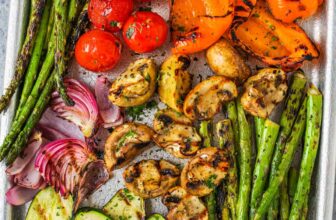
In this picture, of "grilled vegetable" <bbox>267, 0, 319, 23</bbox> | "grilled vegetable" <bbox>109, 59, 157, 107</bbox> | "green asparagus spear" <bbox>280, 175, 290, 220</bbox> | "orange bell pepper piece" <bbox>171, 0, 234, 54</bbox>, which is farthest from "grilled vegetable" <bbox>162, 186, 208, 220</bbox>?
"grilled vegetable" <bbox>267, 0, 319, 23</bbox>

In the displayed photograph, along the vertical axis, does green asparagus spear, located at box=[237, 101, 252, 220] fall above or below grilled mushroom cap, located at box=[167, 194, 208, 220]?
above

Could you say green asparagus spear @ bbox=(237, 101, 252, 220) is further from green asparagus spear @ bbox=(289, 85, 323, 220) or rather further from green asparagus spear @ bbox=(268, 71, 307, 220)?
green asparagus spear @ bbox=(289, 85, 323, 220)

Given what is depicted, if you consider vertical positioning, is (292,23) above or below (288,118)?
above

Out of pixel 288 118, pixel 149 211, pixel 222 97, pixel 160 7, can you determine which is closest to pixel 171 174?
pixel 149 211

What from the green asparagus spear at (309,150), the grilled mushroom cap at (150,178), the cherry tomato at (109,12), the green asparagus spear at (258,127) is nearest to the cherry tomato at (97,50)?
the cherry tomato at (109,12)

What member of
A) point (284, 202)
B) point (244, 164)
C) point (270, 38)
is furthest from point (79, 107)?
point (284, 202)

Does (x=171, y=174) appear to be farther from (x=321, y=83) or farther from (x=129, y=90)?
(x=321, y=83)

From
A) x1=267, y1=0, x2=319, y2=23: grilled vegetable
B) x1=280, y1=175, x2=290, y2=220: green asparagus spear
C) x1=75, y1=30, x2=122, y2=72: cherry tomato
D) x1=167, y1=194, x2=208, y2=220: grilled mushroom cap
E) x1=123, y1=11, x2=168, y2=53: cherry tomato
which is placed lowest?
x1=167, y1=194, x2=208, y2=220: grilled mushroom cap
